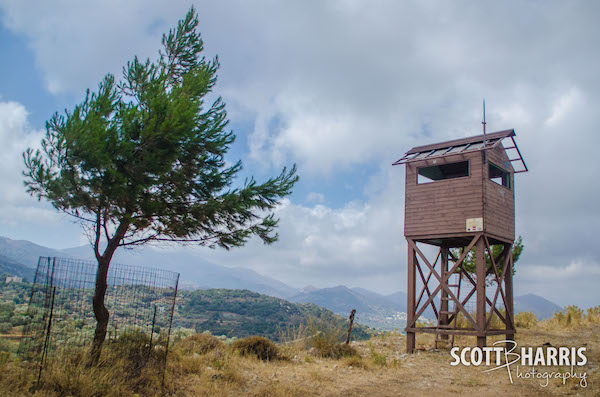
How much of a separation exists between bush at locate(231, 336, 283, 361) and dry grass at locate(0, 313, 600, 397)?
29 centimetres

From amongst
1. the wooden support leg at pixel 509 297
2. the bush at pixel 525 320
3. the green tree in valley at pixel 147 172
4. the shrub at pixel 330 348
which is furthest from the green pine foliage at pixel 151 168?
the bush at pixel 525 320

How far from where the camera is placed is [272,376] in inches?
436

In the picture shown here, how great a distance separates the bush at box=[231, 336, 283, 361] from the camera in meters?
13.1

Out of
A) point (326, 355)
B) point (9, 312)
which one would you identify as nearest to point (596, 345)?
point (326, 355)

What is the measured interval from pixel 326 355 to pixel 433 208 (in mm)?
6290

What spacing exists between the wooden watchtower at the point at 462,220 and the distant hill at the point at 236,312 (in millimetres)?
16426

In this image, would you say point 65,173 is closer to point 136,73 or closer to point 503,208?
point 136,73

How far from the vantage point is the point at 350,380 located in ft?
36.8

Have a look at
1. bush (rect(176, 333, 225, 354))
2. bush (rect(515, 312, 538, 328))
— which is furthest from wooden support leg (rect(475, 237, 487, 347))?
bush (rect(515, 312, 538, 328))

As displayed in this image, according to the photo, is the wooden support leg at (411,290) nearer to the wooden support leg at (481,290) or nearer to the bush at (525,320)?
the wooden support leg at (481,290)

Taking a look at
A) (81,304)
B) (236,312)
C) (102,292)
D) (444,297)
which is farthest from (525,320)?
(236,312)

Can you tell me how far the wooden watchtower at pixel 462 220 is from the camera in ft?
48.0

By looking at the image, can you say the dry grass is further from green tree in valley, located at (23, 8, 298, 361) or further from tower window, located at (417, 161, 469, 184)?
tower window, located at (417, 161, 469, 184)

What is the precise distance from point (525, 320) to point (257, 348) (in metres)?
16.4
